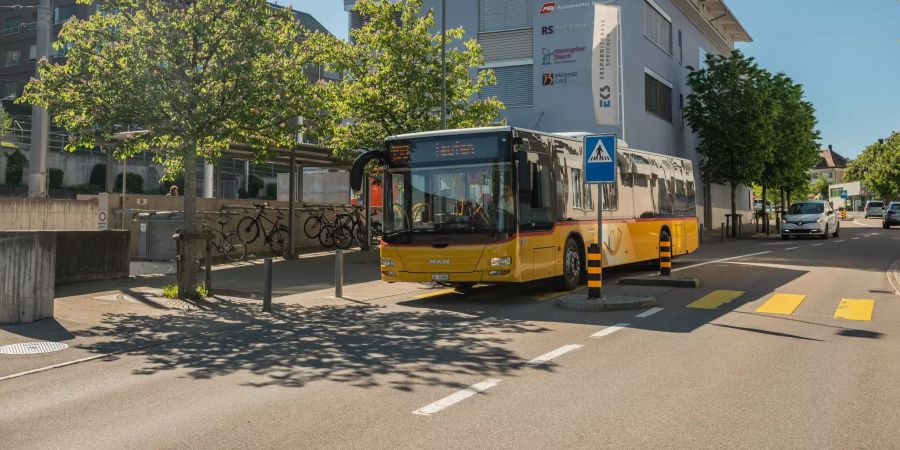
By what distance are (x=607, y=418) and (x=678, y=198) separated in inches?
588

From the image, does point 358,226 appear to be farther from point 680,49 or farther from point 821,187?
point 821,187

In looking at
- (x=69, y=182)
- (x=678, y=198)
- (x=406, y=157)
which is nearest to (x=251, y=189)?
(x=69, y=182)

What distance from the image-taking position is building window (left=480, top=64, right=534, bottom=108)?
34344mm

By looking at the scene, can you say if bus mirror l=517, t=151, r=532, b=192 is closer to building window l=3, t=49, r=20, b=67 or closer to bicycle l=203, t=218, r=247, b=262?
bicycle l=203, t=218, r=247, b=262

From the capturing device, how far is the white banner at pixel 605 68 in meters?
28.2

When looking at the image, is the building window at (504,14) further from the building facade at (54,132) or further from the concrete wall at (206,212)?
the concrete wall at (206,212)

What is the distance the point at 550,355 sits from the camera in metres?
7.48

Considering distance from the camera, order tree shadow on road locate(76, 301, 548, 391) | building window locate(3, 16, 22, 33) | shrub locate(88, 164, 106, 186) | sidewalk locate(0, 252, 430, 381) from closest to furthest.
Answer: tree shadow on road locate(76, 301, 548, 391) < sidewalk locate(0, 252, 430, 381) < shrub locate(88, 164, 106, 186) < building window locate(3, 16, 22, 33)

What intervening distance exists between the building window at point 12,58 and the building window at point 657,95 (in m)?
54.8

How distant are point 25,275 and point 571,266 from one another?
8.73 m

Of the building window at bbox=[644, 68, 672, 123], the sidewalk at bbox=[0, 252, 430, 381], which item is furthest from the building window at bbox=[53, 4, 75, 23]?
the sidewalk at bbox=[0, 252, 430, 381]

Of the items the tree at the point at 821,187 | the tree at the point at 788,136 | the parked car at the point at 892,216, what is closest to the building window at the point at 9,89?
the tree at the point at 788,136

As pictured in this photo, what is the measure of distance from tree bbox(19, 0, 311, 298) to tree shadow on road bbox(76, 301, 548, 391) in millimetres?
2643

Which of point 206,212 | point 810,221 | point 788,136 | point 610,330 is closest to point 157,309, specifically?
point 610,330
